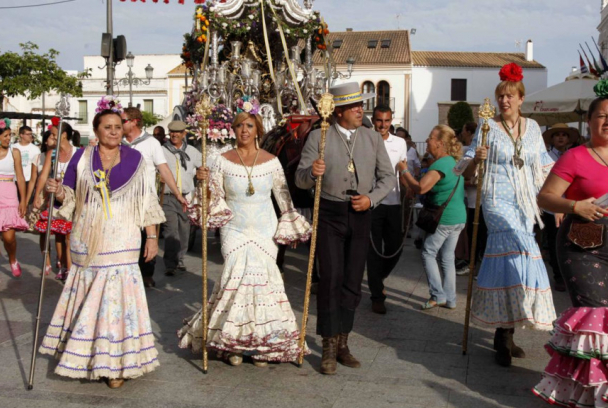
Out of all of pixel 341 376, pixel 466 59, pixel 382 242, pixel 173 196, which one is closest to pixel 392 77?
pixel 466 59

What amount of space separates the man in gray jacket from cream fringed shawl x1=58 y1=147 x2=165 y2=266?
1165 millimetres

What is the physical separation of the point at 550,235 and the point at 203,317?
5.47m

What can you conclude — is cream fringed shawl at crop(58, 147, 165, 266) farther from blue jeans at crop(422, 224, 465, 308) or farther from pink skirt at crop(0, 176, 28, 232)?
pink skirt at crop(0, 176, 28, 232)

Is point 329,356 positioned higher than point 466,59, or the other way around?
point 466,59

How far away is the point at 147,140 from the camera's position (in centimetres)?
805

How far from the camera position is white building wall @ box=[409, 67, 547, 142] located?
6028 centimetres

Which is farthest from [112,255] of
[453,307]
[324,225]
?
[453,307]

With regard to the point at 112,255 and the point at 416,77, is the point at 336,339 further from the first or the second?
the point at 416,77

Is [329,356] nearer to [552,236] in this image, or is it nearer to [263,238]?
[263,238]

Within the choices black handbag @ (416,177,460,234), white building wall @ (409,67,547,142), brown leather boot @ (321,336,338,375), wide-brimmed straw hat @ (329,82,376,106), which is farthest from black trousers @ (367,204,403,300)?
white building wall @ (409,67,547,142)

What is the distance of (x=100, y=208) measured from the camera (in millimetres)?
5172

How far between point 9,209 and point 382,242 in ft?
16.1

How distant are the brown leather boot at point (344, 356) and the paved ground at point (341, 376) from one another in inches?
2.5

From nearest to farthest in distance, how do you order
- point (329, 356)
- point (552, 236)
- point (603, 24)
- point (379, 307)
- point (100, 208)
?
point (100, 208) → point (329, 356) → point (379, 307) → point (552, 236) → point (603, 24)
